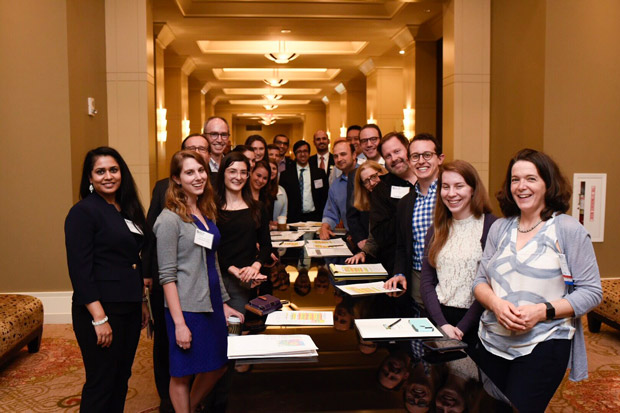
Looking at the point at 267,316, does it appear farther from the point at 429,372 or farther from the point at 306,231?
the point at 306,231

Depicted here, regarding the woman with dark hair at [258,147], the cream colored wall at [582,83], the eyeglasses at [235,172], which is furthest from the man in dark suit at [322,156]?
the eyeglasses at [235,172]

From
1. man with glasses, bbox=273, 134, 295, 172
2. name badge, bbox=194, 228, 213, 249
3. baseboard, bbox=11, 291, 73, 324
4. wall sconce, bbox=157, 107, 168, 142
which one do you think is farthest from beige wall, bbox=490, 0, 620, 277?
wall sconce, bbox=157, 107, 168, 142

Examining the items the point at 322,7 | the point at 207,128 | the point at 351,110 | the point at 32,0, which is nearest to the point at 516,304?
the point at 207,128

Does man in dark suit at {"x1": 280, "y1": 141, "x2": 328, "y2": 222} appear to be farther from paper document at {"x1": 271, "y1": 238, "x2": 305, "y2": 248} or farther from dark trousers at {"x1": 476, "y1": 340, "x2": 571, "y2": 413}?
dark trousers at {"x1": 476, "y1": 340, "x2": 571, "y2": 413}

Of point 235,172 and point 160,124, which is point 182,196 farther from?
point 160,124

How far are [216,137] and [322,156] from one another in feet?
10.4

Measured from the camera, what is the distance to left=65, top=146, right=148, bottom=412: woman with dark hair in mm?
2420

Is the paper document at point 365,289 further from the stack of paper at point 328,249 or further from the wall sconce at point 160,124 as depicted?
the wall sconce at point 160,124

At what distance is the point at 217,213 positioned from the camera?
9.95 feet

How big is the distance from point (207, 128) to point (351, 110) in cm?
1184

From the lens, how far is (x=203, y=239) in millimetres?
2512

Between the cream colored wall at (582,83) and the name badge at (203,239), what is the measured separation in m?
4.43

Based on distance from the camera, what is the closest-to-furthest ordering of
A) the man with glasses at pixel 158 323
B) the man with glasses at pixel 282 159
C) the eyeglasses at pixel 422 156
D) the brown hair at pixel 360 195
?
1. the man with glasses at pixel 158 323
2. the eyeglasses at pixel 422 156
3. the brown hair at pixel 360 195
4. the man with glasses at pixel 282 159

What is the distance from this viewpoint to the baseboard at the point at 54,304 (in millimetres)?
5387
